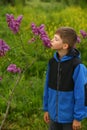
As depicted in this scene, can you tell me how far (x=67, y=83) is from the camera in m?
3.24

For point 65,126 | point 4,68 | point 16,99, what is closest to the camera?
point 65,126

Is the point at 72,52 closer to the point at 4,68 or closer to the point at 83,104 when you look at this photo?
the point at 83,104

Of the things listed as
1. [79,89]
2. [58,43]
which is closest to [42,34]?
[58,43]

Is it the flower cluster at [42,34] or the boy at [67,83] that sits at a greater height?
the flower cluster at [42,34]

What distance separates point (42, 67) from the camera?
644 centimetres

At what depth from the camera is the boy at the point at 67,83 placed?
125 inches

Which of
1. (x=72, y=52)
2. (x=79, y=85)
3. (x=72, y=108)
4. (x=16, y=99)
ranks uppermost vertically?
(x=72, y=52)

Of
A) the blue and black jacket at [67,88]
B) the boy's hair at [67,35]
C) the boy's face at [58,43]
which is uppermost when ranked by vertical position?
the boy's hair at [67,35]

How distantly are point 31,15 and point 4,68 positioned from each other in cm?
501

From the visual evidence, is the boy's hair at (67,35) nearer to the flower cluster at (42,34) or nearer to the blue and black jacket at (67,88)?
the blue and black jacket at (67,88)

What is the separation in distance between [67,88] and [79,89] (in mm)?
134

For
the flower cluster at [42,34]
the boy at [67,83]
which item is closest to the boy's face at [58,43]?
the boy at [67,83]

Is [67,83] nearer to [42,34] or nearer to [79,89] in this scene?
[79,89]

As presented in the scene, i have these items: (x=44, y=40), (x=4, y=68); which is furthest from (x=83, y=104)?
(x=4, y=68)
